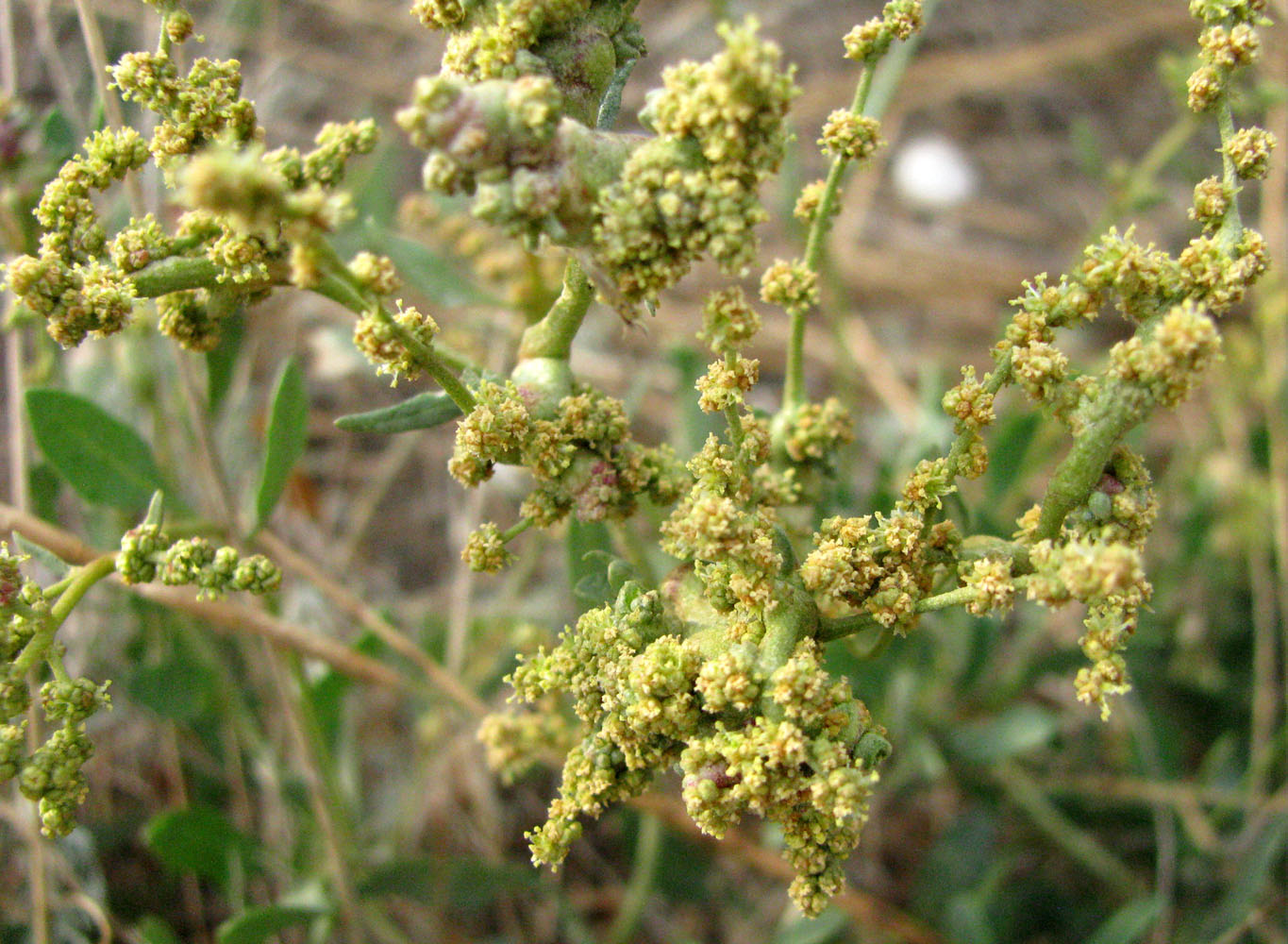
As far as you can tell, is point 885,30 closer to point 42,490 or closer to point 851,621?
point 851,621

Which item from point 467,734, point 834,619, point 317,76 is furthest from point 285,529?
point 834,619

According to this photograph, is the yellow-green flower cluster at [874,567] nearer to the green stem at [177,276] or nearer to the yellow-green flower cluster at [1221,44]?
the yellow-green flower cluster at [1221,44]

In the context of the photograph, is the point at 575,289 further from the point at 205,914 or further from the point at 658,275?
the point at 205,914

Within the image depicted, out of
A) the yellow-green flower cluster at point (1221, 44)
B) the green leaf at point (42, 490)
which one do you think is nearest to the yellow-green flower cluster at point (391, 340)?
the yellow-green flower cluster at point (1221, 44)

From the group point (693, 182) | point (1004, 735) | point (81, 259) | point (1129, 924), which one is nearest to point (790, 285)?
point (693, 182)

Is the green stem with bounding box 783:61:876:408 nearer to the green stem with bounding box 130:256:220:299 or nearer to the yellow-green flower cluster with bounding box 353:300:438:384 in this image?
the yellow-green flower cluster with bounding box 353:300:438:384

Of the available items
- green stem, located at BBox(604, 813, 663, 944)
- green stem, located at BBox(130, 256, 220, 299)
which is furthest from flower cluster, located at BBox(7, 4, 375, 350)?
green stem, located at BBox(604, 813, 663, 944)
